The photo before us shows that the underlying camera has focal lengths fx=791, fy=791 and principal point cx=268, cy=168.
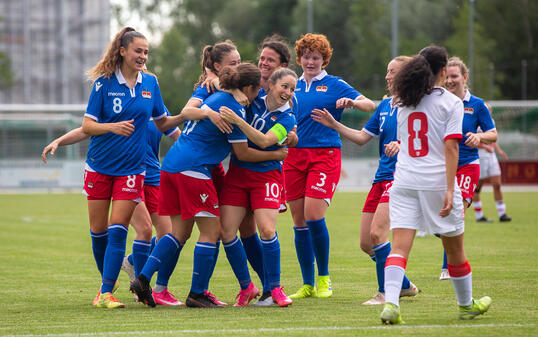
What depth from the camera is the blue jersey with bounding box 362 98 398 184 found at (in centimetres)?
692

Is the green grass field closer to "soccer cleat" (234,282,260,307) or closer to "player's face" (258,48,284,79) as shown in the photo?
"soccer cleat" (234,282,260,307)

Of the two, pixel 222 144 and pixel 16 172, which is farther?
pixel 16 172

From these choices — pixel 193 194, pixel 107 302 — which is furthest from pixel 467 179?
pixel 107 302

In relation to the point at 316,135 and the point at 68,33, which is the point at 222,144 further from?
the point at 68,33

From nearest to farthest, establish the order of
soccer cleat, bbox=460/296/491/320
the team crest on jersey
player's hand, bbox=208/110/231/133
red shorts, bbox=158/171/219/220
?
soccer cleat, bbox=460/296/491/320, player's hand, bbox=208/110/231/133, red shorts, bbox=158/171/219/220, the team crest on jersey

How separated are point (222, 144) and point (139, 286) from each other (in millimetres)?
1320

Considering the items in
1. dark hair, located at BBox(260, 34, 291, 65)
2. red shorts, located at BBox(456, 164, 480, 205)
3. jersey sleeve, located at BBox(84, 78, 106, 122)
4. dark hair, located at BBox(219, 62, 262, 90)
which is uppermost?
dark hair, located at BBox(260, 34, 291, 65)

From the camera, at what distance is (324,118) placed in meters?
6.86

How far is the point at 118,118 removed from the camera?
256 inches

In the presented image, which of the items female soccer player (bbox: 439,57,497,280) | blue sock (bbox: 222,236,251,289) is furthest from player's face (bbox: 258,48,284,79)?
female soccer player (bbox: 439,57,497,280)

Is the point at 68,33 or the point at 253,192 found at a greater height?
the point at 68,33

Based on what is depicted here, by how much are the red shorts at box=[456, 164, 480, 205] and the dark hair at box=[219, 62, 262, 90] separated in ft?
8.41

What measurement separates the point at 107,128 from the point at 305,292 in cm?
235

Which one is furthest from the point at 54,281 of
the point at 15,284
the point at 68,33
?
the point at 68,33
